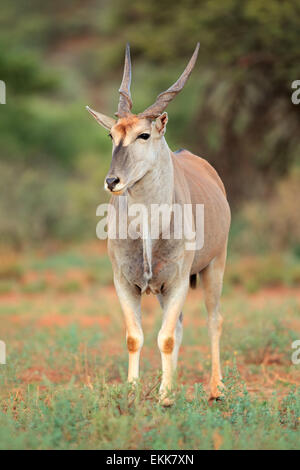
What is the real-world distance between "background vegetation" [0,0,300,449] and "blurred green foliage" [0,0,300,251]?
1.1 inches

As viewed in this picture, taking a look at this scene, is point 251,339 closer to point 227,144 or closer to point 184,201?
point 184,201

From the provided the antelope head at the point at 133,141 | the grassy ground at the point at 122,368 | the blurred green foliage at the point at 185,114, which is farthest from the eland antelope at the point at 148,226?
the blurred green foliage at the point at 185,114

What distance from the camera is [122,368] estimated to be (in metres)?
5.68

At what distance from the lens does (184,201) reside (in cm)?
479

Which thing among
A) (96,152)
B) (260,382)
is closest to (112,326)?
(260,382)

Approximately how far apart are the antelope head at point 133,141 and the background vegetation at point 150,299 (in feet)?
3.75

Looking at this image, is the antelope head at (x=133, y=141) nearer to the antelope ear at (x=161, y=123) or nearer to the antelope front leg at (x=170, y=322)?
the antelope ear at (x=161, y=123)

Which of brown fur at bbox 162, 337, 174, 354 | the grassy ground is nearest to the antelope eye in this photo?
brown fur at bbox 162, 337, 174, 354

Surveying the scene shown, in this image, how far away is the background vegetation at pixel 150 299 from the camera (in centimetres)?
394

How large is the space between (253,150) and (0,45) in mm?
8344

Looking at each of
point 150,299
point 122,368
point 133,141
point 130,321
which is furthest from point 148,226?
point 150,299

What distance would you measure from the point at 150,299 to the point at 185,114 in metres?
9.35

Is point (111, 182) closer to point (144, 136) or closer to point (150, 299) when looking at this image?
point (144, 136)

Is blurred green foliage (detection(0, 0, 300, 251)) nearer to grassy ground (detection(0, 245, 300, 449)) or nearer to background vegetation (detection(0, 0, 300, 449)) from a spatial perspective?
background vegetation (detection(0, 0, 300, 449))
